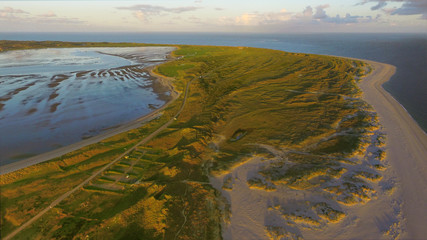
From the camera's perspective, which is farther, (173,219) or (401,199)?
(401,199)

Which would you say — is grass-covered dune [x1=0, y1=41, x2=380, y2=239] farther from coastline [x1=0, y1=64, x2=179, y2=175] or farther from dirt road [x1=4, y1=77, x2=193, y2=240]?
coastline [x1=0, y1=64, x2=179, y2=175]

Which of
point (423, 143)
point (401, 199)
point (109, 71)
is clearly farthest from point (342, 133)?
point (109, 71)

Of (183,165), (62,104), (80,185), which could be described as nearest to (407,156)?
(183,165)

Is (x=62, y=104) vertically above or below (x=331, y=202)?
above

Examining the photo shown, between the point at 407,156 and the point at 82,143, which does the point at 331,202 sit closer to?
the point at 407,156

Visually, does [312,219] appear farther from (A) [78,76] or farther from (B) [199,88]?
(A) [78,76]

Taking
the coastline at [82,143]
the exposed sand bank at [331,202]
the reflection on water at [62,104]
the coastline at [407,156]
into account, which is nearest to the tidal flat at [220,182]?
the exposed sand bank at [331,202]

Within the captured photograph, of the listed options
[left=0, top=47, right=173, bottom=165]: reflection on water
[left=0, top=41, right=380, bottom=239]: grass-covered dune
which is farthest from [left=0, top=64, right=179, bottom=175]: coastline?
[left=0, top=41, right=380, bottom=239]: grass-covered dune
